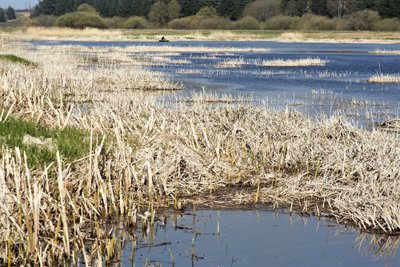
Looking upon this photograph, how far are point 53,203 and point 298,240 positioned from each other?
3.10 metres

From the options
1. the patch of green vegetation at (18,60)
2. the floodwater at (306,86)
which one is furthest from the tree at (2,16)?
the patch of green vegetation at (18,60)

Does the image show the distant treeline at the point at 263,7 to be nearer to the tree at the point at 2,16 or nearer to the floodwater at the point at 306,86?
the tree at the point at 2,16

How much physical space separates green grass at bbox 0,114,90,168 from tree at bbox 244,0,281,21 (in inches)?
4219

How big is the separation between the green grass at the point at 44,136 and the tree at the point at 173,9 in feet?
A: 350

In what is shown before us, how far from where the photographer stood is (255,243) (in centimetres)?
827

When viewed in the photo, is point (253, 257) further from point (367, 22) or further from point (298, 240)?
point (367, 22)

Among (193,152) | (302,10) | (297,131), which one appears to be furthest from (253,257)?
(302,10)

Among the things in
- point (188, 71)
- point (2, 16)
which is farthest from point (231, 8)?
point (188, 71)

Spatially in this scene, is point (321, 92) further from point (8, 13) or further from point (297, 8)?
point (8, 13)

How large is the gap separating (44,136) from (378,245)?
533 cm

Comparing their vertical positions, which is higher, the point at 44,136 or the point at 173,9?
the point at 173,9

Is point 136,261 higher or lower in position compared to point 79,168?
lower

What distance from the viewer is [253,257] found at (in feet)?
25.4

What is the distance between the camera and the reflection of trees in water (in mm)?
7886
